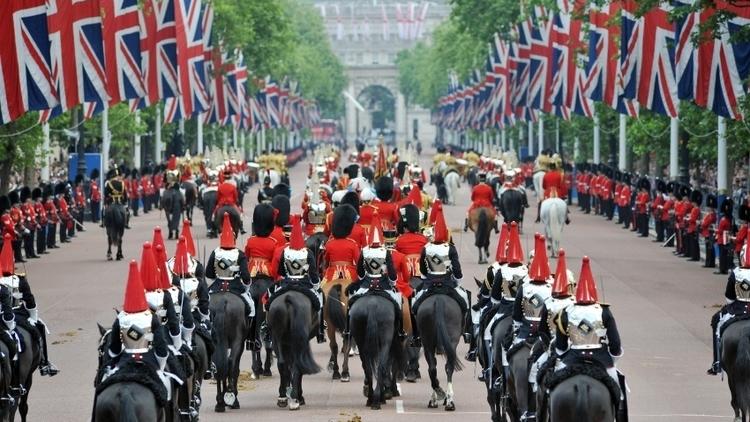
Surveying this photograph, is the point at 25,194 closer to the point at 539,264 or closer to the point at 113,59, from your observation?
the point at 113,59

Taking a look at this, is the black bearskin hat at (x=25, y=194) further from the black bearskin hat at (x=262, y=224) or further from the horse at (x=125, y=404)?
the horse at (x=125, y=404)

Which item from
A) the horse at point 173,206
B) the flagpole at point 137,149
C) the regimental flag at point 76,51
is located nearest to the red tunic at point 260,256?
the regimental flag at point 76,51

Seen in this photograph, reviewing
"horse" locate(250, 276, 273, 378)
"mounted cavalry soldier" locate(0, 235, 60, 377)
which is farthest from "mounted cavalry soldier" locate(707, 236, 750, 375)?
"mounted cavalry soldier" locate(0, 235, 60, 377)

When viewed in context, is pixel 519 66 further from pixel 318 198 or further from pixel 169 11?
pixel 318 198

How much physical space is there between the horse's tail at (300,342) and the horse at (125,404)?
20.0ft

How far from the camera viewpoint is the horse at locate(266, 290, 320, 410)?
22.5m

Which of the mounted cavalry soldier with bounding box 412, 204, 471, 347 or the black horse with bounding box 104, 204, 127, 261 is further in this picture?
the black horse with bounding box 104, 204, 127, 261

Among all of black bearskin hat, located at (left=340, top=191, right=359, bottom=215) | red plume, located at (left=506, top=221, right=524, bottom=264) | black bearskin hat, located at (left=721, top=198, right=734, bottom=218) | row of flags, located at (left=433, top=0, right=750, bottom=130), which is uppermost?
row of flags, located at (left=433, top=0, right=750, bottom=130)

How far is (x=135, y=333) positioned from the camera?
55.4 feet

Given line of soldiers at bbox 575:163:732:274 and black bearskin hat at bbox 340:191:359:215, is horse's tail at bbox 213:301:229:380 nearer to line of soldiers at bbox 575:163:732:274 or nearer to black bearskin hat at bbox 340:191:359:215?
black bearskin hat at bbox 340:191:359:215

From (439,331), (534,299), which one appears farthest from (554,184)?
(534,299)

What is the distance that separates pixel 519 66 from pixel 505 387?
54014mm

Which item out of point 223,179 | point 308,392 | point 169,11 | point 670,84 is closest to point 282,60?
point 169,11

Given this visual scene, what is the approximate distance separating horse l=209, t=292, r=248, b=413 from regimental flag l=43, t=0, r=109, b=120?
49.8 ft
